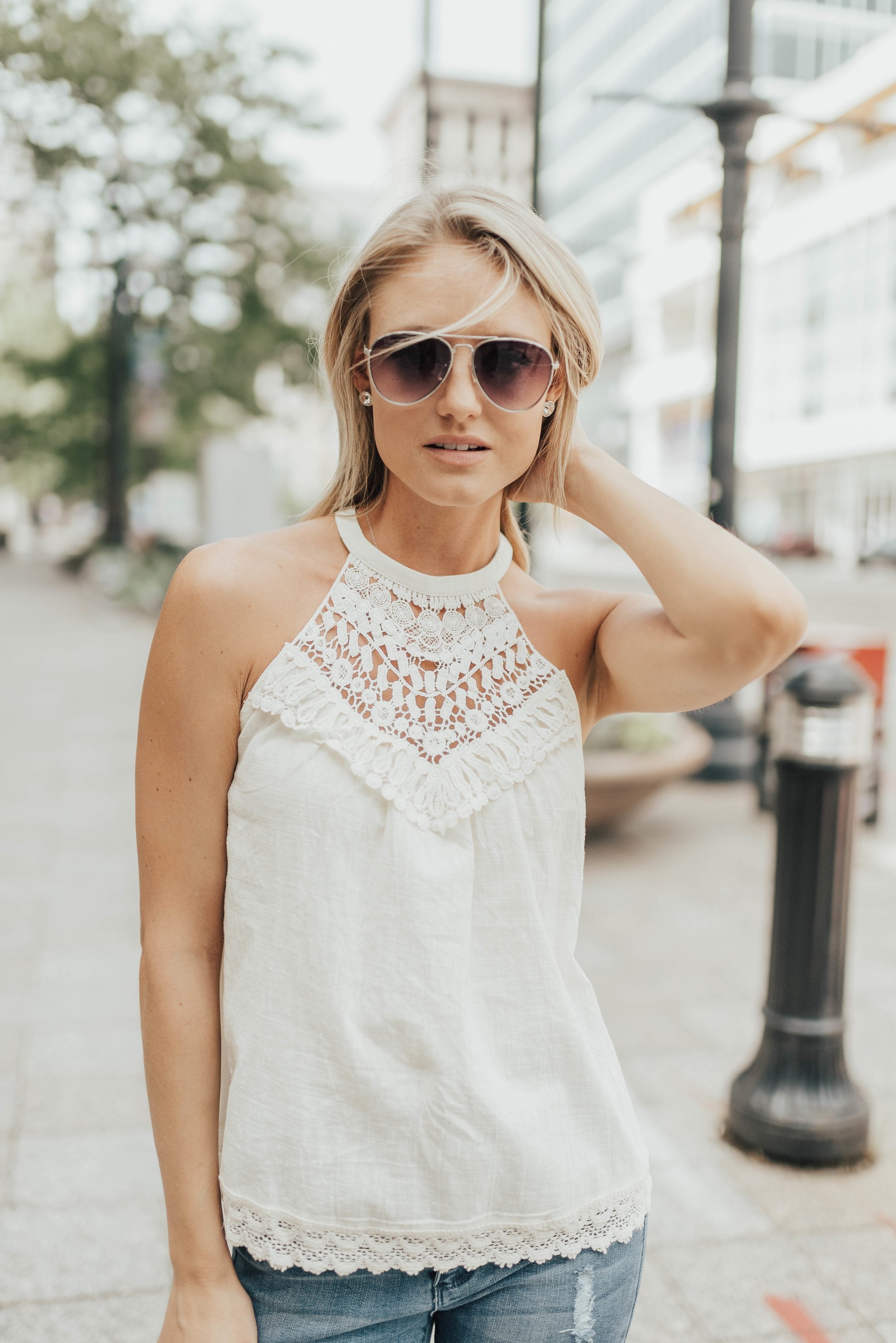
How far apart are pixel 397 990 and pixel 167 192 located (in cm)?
2064

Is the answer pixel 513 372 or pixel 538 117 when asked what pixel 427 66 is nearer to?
pixel 538 117

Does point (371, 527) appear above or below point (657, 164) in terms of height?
below

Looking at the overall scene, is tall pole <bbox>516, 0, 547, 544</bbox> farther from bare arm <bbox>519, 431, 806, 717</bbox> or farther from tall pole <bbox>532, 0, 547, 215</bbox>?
bare arm <bbox>519, 431, 806, 717</bbox>

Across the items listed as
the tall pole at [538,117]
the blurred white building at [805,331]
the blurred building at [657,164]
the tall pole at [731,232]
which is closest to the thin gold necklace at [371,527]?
the tall pole at [731,232]

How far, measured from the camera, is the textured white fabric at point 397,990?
4.04 ft

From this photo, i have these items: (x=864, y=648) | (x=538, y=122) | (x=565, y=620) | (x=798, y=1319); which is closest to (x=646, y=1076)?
(x=798, y=1319)

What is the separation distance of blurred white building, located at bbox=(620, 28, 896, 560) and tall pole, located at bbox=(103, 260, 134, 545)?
1764cm

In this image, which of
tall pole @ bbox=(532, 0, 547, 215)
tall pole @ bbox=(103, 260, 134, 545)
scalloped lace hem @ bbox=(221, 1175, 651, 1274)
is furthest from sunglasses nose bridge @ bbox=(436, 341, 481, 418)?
tall pole @ bbox=(103, 260, 134, 545)

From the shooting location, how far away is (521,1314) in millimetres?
1293

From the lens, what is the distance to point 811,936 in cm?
328

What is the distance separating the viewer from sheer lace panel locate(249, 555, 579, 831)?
127cm

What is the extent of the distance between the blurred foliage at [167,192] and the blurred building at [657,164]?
1638 cm

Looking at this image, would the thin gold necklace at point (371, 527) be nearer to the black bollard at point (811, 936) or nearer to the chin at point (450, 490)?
the chin at point (450, 490)

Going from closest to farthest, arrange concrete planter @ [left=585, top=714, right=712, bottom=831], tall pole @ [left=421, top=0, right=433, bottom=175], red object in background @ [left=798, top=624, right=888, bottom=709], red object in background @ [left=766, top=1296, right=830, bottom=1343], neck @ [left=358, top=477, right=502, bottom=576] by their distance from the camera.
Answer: neck @ [left=358, top=477, right=502, bottom=576] < red object in background @ [left=766, top=1296, right=830, bottom=1343] < concrete planter @ [left=585, top=714, right=712, bottom=831] < red object in background @ [left=798, top=624, right=888, bottom=709] < tall pole @ [left=421, top=0, right=433, bottom=175]
